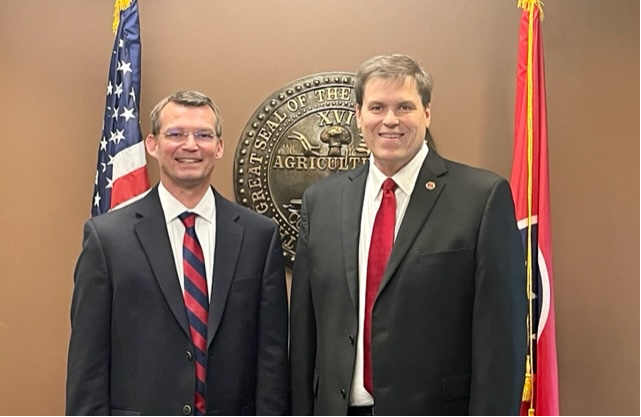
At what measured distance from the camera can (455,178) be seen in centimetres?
196

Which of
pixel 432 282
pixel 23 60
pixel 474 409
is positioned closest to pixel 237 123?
pixel 23 60

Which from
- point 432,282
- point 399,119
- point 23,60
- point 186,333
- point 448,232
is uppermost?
point 23,60

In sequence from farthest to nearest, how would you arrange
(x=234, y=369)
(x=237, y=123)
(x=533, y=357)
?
1. (x=237, y=123)
2. (x=533, y=357)
3. (x=234, y=369)

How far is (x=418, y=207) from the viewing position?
1.93m

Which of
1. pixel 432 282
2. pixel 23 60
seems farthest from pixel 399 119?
pixel 23 60

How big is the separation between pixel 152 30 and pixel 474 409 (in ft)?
6.83

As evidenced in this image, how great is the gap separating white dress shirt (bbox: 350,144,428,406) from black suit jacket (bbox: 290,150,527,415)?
0.03 metres

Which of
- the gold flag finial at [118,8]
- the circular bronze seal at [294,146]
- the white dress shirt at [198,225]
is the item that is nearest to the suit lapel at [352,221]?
the white dress shirt at [198,225]

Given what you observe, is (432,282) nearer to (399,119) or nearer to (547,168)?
(399,119)

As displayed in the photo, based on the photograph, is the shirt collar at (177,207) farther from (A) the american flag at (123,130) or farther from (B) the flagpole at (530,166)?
(B) the flagpole at (530,166)

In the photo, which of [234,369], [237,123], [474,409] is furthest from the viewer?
[237,123]

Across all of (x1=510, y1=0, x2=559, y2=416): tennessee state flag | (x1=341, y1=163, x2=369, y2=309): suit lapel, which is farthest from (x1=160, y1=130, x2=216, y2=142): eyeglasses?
(x1=510, y1=0, x2=559, y2=416): tennessee state flag

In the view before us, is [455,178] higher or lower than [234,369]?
higher

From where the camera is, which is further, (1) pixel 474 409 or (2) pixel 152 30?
(2) pixel 152 30
